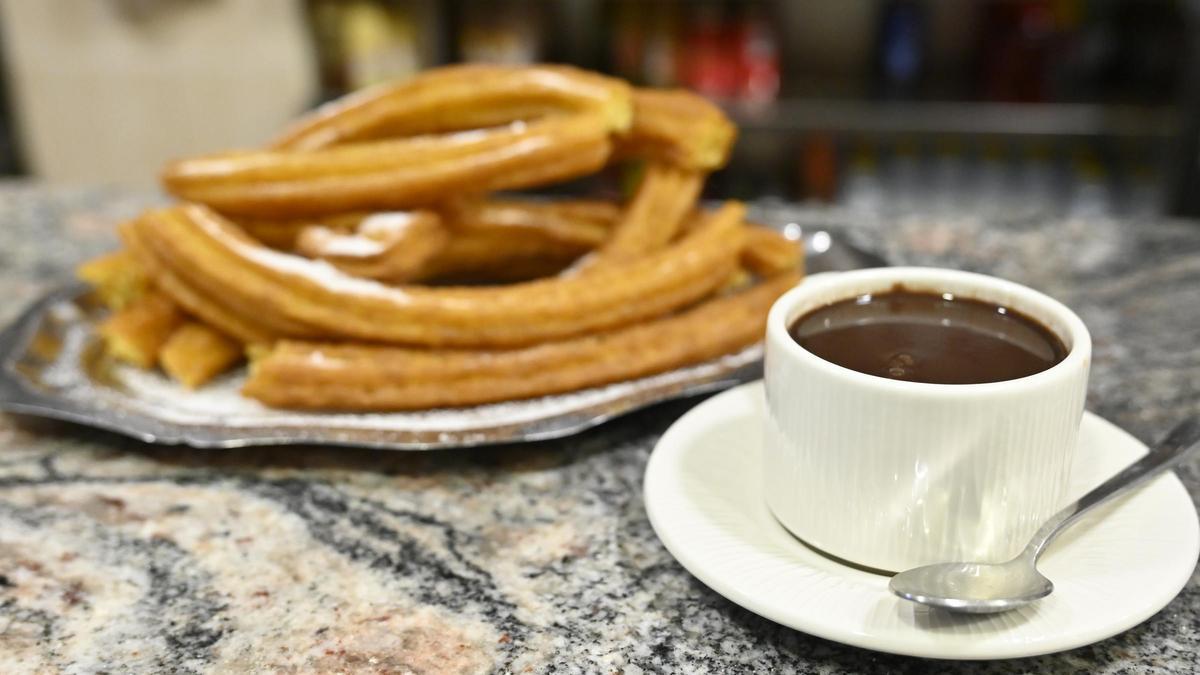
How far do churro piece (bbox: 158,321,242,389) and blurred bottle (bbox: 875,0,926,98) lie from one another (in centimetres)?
191

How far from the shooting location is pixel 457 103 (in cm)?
103

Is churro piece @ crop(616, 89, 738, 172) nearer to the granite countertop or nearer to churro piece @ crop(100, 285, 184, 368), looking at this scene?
the granite countertop

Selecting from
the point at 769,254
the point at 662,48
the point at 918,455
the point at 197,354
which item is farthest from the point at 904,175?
the point at 918,455

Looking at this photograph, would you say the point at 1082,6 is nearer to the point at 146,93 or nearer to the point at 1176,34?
the point at 1176,34

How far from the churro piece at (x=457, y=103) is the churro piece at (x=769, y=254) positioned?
6.7 inches

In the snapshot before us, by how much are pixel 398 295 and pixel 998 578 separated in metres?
0.52

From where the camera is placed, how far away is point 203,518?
75 centimetres

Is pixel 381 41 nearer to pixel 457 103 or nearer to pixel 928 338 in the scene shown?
pixel 457 103

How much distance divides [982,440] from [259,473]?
0.52 meters

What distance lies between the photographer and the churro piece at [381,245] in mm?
927

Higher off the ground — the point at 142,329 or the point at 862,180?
the point at 142,329

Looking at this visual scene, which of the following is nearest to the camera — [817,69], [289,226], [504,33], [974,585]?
[974,585]


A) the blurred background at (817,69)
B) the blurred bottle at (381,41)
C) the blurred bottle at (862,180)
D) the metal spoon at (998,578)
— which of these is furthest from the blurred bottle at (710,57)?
the metal spoon at (998,578)

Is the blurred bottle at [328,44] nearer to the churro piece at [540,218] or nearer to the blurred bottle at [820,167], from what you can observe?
the blurred bottle at [820,167]
